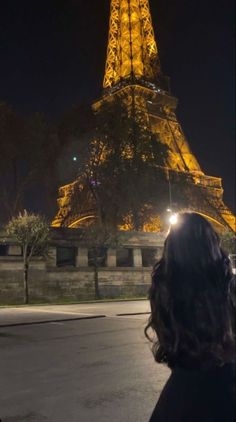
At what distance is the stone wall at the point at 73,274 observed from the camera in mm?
30953

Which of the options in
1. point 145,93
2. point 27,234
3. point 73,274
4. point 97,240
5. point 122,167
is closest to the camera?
point 27,234

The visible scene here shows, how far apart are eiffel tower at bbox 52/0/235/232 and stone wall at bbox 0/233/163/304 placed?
951 centimetres

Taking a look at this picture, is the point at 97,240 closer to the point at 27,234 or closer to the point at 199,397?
the point at 27,234

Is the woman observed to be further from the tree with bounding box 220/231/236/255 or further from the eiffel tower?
the eiffel tower

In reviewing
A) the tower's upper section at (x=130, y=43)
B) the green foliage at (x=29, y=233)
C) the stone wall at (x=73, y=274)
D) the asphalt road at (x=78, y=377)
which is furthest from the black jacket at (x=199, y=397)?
the tower's upper section at (x=130, y=43)

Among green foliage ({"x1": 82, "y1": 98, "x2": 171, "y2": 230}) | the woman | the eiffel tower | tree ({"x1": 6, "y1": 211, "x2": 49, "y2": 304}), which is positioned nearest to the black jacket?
the woman

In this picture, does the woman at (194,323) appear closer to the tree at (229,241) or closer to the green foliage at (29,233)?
the green foliage at (29,233)

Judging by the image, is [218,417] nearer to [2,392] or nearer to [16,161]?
[2,392]

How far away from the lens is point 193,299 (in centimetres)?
210

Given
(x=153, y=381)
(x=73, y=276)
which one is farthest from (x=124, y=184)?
(x=153, y=381)

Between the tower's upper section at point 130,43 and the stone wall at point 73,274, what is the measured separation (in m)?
28.3

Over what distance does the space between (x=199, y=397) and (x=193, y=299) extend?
390mm

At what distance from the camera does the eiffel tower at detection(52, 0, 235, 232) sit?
52.1 metres

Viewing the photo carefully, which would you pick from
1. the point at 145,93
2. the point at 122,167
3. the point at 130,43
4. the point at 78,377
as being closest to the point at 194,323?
the point at 78,377
